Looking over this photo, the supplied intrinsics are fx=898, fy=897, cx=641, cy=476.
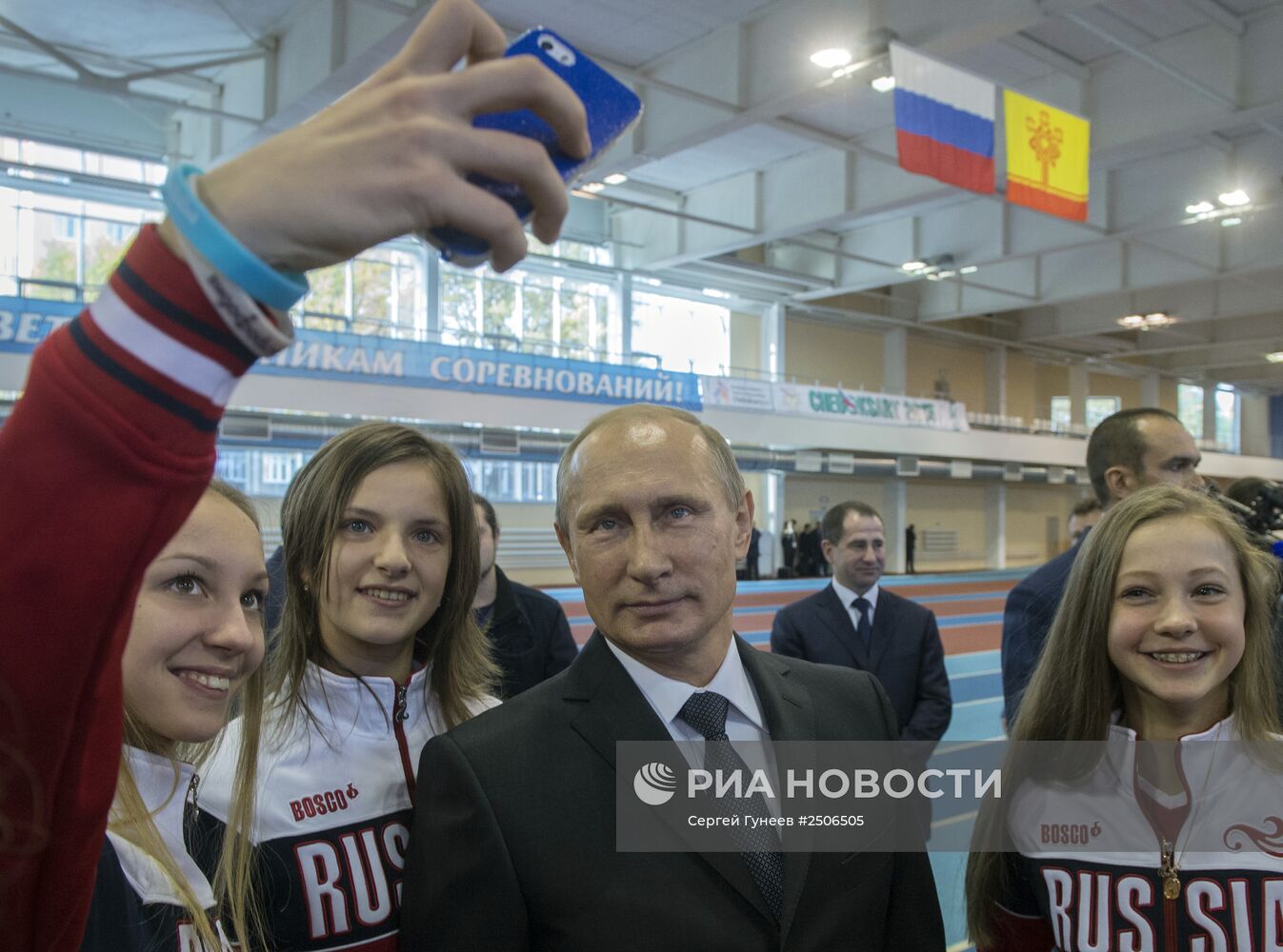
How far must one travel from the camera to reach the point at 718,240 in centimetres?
1853

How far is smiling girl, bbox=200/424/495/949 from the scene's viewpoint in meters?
1.91

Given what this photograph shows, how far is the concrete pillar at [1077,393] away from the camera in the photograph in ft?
104

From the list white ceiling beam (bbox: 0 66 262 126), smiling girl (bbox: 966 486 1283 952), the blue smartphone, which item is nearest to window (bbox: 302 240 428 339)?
white ceiling beam (bbox: 0 66 262 126)

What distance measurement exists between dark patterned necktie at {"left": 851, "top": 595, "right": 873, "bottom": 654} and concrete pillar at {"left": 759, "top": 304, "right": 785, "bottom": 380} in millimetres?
19732

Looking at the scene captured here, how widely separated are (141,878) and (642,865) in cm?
86

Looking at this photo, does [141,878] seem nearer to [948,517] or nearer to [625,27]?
[625,27]

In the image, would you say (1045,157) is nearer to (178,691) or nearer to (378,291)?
(178,691)

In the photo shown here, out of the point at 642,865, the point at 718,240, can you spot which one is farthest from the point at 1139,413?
the point at 718,240

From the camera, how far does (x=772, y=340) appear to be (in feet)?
80.0

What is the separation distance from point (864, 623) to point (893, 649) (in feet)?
0.68

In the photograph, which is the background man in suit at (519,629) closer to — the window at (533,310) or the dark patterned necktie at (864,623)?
the dark patterned necktie at (864,623)

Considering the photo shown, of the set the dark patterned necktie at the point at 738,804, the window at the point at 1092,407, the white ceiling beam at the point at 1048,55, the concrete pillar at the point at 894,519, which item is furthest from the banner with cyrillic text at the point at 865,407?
the dark patterned necktie at the point at 738,804

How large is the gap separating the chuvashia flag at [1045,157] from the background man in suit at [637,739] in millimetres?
7833

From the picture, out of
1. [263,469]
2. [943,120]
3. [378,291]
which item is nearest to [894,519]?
[378,291]
